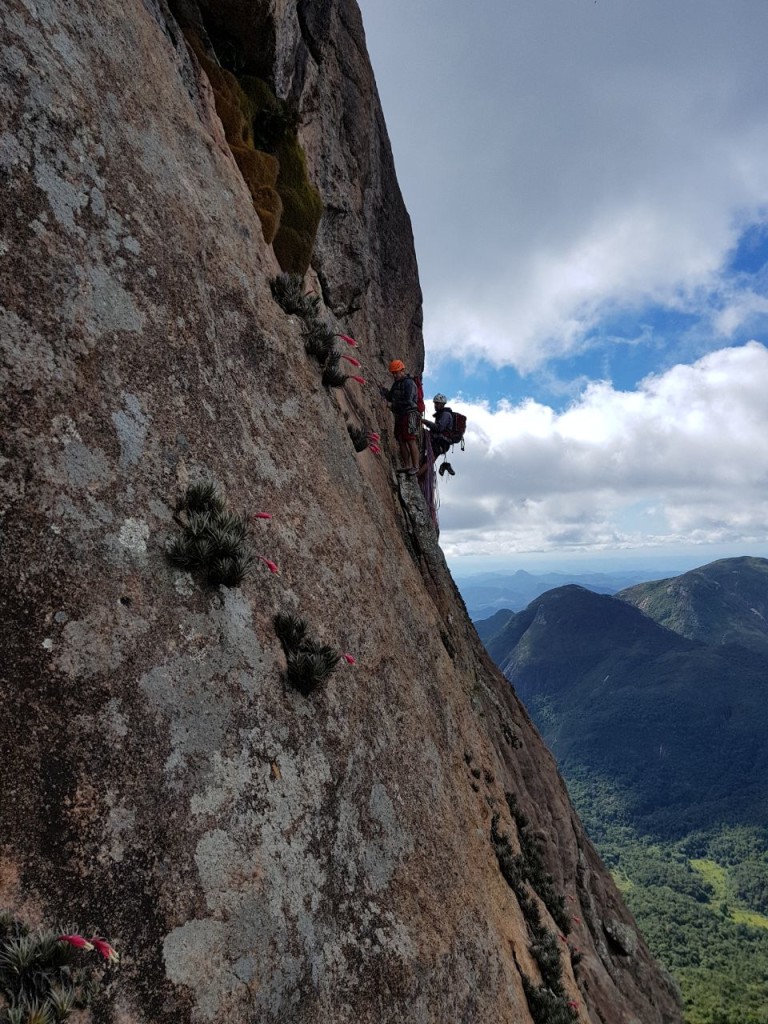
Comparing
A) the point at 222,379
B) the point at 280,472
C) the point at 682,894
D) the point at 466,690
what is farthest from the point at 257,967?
the point at 682,894

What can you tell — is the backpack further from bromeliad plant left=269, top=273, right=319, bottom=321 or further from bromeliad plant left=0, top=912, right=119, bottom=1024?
bromeliad plant left=0, top=912, right=119, bottom=1024

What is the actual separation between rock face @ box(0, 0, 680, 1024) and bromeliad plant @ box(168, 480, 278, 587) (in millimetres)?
188

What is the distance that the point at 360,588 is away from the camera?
9.84 meters

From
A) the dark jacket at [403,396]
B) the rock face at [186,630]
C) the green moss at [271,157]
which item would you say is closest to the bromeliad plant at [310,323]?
the rock face at [186,630]

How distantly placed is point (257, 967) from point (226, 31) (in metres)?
20.0

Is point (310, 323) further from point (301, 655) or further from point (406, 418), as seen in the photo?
point (406, 418)

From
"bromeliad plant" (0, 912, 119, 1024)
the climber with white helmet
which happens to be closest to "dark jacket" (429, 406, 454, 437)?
the climber with white helmet

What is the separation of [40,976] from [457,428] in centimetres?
2140

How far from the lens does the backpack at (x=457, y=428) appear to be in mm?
22938

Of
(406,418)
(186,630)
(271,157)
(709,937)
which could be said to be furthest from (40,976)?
(709,937)

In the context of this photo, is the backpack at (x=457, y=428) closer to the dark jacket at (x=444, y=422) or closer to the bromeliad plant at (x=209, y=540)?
the dark jacket at (x=444, y=422)

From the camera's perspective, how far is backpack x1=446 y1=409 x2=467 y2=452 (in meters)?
22.9

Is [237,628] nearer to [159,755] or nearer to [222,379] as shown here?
[159,755]

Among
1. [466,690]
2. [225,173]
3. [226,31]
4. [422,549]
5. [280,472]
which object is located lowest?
[466,690]
